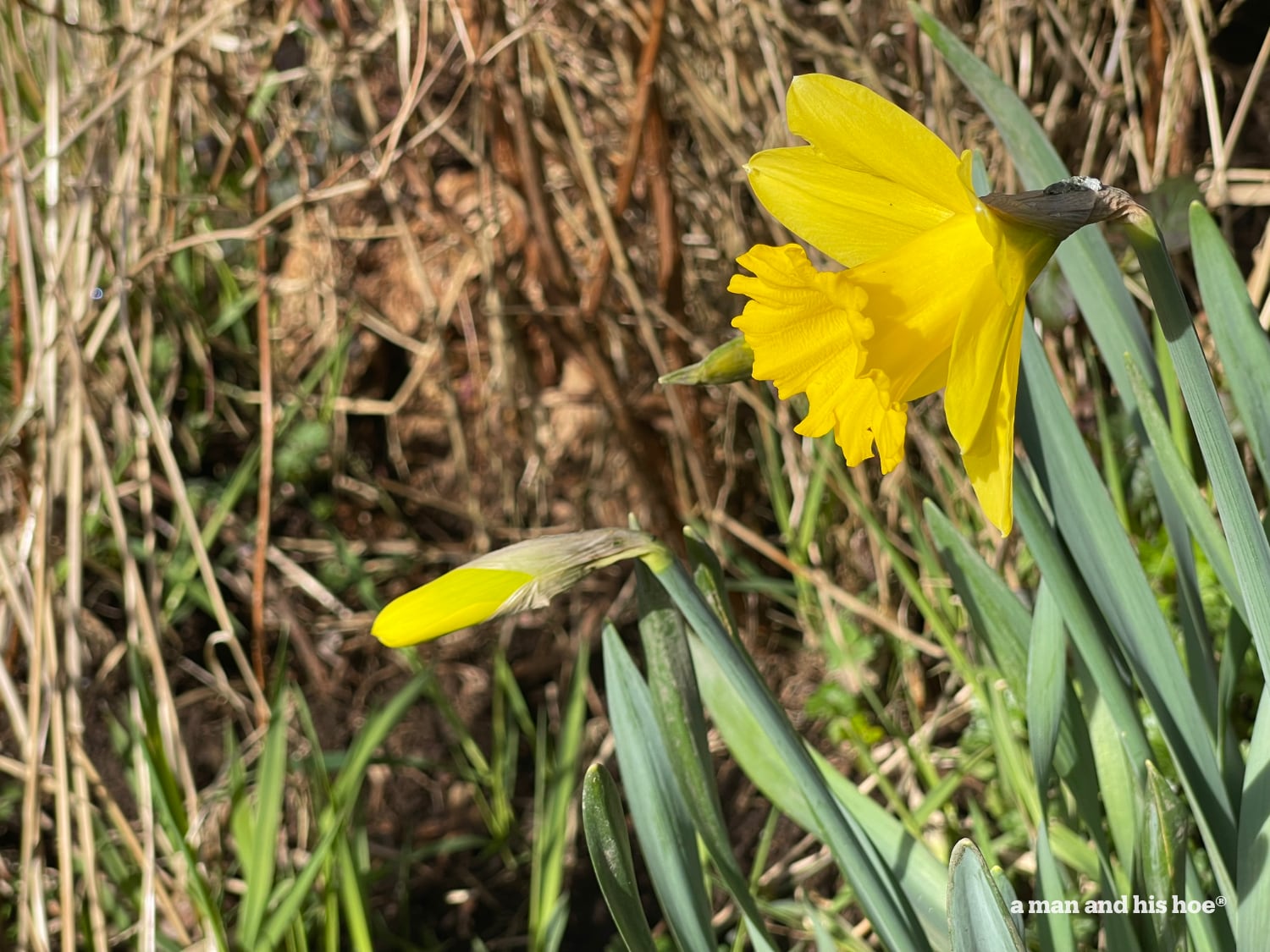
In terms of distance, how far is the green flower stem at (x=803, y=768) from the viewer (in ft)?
2.18

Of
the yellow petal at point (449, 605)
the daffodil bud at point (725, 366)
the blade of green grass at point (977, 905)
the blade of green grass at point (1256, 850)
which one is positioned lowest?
the blade of green grass at point (1256, 850)

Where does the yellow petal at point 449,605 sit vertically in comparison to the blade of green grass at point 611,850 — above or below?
above

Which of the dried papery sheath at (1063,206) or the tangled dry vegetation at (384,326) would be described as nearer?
the dried papery sheath at (1063,206)

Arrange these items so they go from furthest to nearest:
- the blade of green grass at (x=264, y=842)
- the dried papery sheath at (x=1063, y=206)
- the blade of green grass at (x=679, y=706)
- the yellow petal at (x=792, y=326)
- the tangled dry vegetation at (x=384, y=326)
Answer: the tangled dry vegetation at (x=384, y=326) → the blade of green grass at (x=264, y=842) → the blade of green grass at (x=679, y=706) → the yellow petal at (x=792, y=326) → the dried papery sheath at (x=1063, y=206)

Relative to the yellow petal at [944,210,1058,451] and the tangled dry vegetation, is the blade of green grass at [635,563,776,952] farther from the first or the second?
the tangled dry vegetation

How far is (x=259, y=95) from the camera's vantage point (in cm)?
181

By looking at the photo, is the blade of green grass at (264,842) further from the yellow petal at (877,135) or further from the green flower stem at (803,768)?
the yellow petal at (877,135)

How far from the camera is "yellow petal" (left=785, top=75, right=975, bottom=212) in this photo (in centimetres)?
58

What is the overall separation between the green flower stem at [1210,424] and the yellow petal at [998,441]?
7 centimetres

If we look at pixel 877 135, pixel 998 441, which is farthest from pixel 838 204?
pixel 998 441

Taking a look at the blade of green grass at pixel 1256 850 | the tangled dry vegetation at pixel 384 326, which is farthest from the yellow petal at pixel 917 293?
the tangled dry vegetation at pixel 384 326

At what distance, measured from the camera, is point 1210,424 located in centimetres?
60

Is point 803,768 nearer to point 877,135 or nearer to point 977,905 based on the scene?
point 977,905

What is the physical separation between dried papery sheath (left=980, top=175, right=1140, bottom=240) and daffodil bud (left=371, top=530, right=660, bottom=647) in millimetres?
265
